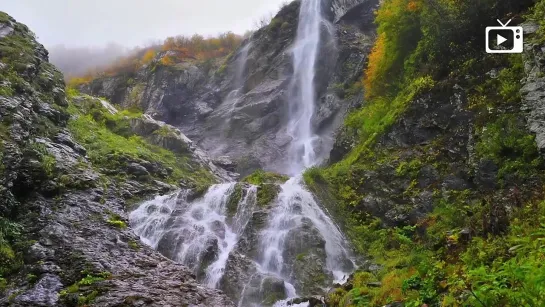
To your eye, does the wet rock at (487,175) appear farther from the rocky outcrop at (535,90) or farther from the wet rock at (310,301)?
the wet rock at (310,301)

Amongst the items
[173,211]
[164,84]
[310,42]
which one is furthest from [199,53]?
[173,211]

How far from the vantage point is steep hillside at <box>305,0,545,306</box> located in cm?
806

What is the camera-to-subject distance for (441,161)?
15695 mm

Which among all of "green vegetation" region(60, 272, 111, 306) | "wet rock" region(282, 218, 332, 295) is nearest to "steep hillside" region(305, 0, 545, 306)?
"wet rock" region(282, 218, 332, 295)

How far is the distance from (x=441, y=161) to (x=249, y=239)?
7.80 meters

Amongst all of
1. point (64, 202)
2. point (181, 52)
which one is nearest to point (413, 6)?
point (64, 202)

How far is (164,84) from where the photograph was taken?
4784cm

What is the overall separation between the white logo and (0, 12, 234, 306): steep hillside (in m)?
8.87

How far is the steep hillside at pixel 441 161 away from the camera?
8062mm

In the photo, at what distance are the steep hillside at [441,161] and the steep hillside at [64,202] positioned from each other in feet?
17.5

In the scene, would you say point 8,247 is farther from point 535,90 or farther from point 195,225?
point 535,90

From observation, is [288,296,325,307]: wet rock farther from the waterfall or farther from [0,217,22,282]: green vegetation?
the waterfall

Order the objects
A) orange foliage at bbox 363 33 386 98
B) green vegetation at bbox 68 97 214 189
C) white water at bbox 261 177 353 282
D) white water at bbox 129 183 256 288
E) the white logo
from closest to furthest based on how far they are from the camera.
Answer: the white logo
white water at bbox 261 177 353 282
white water at bbox 129 183 256 288
green vegetation at bbox 68 97 214 189
orange foliage at bbox 363 33 386 98

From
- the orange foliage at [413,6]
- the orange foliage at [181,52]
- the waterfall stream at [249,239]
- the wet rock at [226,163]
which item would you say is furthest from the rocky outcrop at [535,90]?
the orange foliage at [181,52]
